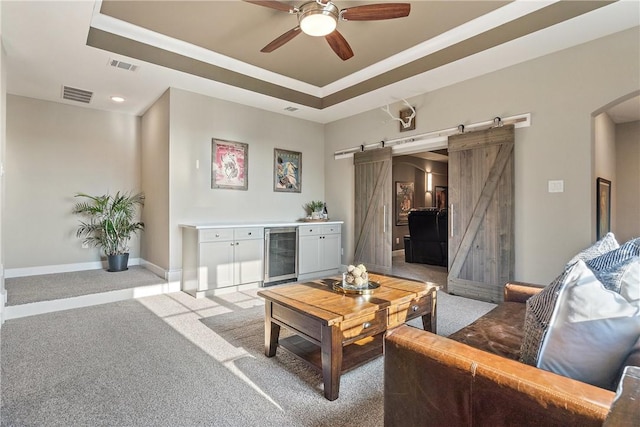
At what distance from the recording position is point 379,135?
530 centimetres

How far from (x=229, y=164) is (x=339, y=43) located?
8.86 ft

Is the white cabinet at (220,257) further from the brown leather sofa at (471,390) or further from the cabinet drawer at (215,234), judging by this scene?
the brown leather sofa at (471,390)

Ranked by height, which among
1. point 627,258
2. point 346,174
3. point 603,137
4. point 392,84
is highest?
point 392,84

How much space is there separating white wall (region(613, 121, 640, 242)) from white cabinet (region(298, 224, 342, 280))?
5.03 meters

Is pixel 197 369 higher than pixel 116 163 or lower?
lower

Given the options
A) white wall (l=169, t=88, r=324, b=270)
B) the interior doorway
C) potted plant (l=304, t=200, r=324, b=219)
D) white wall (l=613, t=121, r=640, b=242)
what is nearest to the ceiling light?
white wall (l=169, t=88, r=324, b=270)

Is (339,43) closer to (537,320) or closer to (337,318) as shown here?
(337,318)

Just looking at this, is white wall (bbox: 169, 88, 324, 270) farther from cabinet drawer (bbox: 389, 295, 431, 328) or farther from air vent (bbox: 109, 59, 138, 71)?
cabinet drawer (bbox: 389, 295, 431, 328)

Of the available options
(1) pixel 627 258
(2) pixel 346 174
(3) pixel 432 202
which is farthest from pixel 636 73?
(3) pixel 432 202

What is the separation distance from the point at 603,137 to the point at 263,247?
5313 millimetres

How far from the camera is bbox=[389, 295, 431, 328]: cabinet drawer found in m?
2.25

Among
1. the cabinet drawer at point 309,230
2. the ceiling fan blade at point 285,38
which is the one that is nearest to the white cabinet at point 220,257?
the cabinet drawer at point 309,230

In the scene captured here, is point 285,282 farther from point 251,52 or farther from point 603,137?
point 603,137

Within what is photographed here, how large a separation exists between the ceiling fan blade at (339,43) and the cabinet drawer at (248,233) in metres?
2.55
